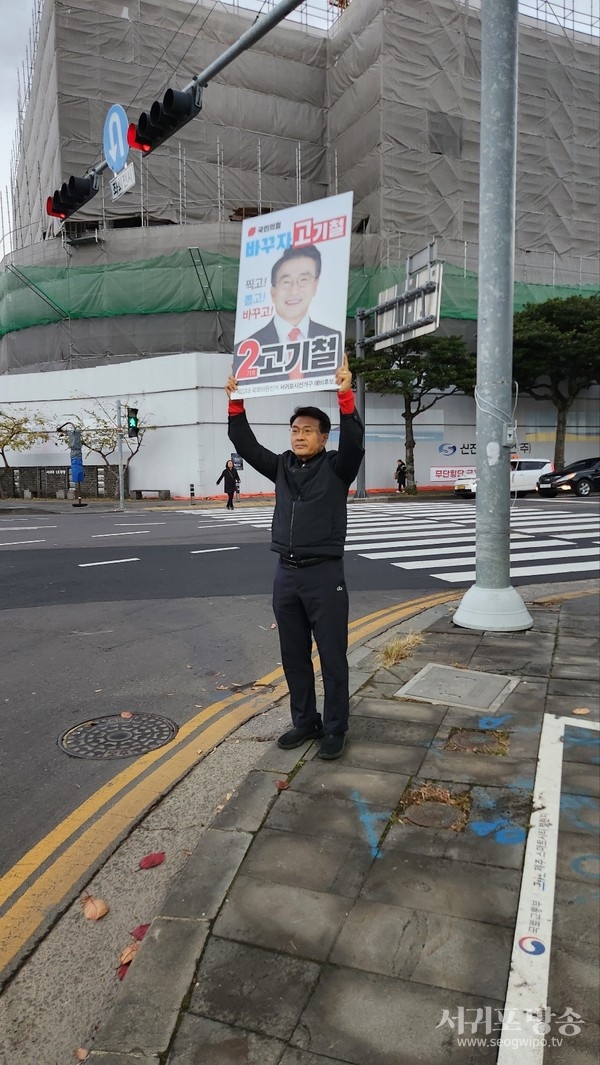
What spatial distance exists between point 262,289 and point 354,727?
2.55 m

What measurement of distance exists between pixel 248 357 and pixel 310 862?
8.34ft

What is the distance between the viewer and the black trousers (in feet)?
12.4

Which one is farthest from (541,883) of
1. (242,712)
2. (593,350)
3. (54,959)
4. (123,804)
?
(593,350)

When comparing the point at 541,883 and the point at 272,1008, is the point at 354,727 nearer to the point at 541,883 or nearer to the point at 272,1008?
the point at 541,883

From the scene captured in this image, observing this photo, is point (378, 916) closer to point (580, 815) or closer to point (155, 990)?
point (155, 990)

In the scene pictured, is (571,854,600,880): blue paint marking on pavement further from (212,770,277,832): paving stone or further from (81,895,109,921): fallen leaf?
(81,895,109,921): fallen leaf

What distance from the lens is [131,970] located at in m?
2.31

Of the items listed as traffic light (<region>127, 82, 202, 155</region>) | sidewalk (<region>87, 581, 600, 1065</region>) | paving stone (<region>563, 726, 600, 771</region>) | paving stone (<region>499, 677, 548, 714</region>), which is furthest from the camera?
traffic light (<region>127, 82, 202, 155</region>)

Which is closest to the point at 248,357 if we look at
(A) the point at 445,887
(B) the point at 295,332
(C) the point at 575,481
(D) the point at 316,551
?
(B) the point at 295,332

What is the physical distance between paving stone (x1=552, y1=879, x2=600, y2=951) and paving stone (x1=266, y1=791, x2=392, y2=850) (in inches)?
29.0

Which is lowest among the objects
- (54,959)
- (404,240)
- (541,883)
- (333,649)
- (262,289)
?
(54,959)

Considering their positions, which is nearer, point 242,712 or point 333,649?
point 333,649

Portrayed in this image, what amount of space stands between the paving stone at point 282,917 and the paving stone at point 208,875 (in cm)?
6

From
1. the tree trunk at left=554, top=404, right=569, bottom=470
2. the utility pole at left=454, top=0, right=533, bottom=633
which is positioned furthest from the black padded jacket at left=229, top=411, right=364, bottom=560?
the tree trunk at left=554, top=404, right=569, bottom=470
